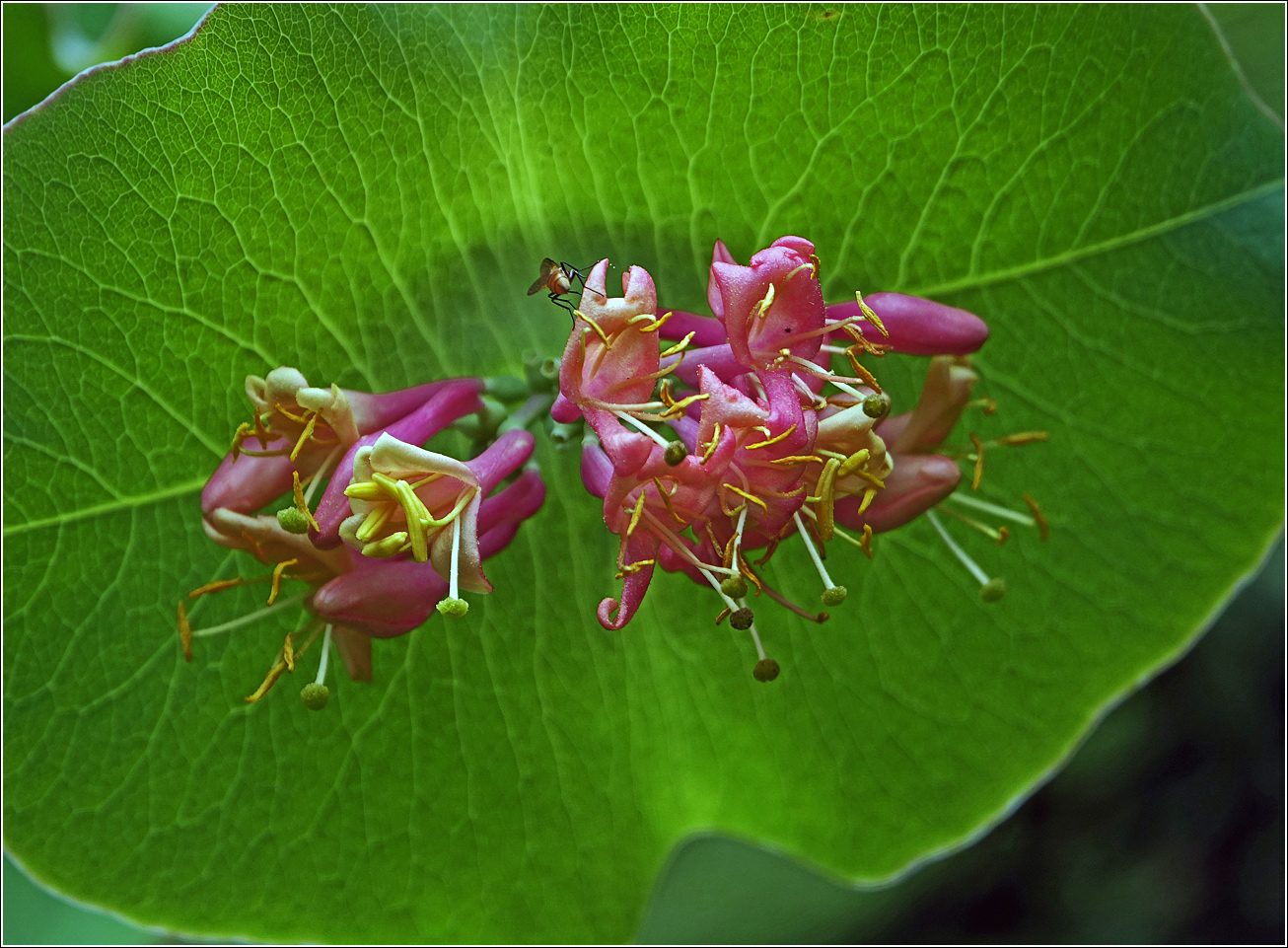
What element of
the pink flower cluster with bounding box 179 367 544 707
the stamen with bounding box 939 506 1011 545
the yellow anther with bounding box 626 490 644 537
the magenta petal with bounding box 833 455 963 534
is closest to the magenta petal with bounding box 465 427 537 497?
the pink flower cluster with bounding box 179 367 544 707

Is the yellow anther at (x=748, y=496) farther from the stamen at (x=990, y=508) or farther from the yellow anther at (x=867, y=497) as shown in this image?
the stamen at (x=990, y=508)

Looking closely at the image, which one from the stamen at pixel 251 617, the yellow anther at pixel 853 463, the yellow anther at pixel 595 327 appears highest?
the yellow anther at pixel 595 327

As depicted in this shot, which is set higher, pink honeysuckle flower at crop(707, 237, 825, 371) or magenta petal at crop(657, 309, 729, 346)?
pink honeysuckle flower at crop(707, 237, 825, 371)

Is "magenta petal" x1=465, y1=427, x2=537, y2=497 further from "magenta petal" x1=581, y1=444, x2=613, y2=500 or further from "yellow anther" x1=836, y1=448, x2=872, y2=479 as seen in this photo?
"yellow anther" x1=836, y1=448, x2=872, y2=479

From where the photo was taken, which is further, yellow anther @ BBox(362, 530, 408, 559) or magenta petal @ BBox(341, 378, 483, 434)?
magenta petal @ BBox(341, 378, 483, 434)

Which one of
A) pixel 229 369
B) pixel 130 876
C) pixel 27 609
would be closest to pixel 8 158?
pixel 229 369

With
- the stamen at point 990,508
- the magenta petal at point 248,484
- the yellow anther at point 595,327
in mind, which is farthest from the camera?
the stamen at point 990,508

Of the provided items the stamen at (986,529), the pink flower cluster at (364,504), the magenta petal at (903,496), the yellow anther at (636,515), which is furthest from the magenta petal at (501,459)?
the stamen at (986,529)
